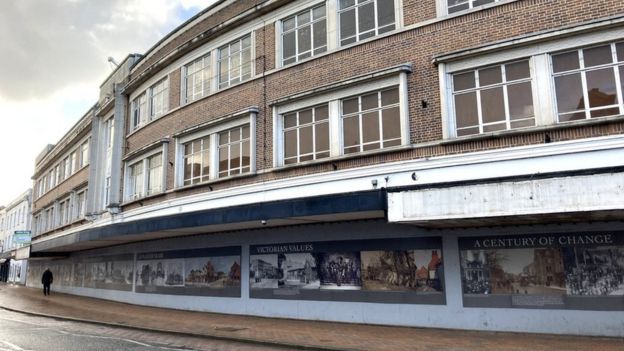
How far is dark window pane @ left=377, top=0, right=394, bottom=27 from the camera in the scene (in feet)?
45.4

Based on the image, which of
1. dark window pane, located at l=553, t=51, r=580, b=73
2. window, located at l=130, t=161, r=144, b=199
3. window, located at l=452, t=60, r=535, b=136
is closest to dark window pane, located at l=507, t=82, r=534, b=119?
window, located at l=452, t=60, r=535, b=136

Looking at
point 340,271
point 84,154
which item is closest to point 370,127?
point 340,271

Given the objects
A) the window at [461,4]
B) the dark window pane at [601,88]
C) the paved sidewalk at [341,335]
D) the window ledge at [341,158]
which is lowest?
the paved sidewalk at [341,335]

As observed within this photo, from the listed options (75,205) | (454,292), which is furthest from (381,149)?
(75,205)

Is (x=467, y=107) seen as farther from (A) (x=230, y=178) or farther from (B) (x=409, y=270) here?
(A) (x=230, y=178)

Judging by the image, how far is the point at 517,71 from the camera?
11625 mm

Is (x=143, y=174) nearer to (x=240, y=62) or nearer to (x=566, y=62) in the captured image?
(x=240, y=62)

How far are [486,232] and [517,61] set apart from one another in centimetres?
423

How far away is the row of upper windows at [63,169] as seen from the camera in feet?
104

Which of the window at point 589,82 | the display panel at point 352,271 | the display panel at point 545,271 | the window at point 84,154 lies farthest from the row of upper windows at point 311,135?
the window at point 84,154

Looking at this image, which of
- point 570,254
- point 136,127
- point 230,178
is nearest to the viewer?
point 570,254

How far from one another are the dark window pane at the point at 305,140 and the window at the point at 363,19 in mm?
2888

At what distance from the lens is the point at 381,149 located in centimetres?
1303

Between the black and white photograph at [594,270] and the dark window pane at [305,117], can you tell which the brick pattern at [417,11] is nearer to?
the dark window pane at [305,117]
